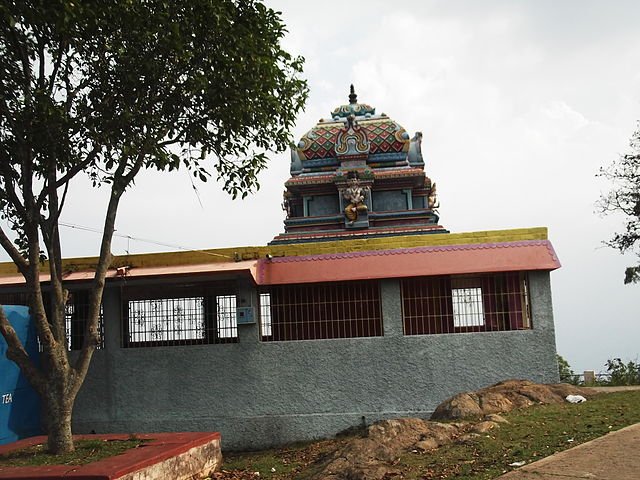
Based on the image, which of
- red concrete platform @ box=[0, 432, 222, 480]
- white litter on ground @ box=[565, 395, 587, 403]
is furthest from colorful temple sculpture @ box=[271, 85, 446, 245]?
red concrete platform @ box=[0, 432, 222, 480]

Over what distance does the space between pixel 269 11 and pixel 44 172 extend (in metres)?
4.06

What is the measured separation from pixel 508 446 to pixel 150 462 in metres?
4.32

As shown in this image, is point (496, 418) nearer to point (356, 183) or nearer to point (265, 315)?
point (265, 315)

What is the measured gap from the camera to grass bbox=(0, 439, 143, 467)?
8227 mm

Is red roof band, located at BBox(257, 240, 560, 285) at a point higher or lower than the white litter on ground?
higher

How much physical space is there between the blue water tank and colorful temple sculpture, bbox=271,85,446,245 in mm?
8075

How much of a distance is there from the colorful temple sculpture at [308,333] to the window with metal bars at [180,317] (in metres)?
0.03

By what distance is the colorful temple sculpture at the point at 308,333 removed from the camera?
1184cm

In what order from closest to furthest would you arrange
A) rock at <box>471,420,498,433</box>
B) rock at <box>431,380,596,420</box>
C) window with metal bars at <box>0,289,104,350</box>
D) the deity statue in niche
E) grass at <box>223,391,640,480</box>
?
1. grass at <box>223,391,640,480</box>
2. rock at <box>471,420,498,433</box>
3. rock at <box>431,380,596,420</box>
4. window with metal bars at <box>0,289,104,350</box>
5. the deity statue in niche

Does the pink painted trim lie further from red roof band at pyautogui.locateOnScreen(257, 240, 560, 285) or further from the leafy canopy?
the leafy canopy

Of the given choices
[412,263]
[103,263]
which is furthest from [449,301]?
[103,263]

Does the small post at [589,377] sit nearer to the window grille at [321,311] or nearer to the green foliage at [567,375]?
the green foliage at [567,375]

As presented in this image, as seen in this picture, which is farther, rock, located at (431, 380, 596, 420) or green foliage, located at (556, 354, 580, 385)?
green foliage, located at (556, 354, 580, 385)

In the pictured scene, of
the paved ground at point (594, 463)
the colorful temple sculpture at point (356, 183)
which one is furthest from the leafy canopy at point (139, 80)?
the colorful temple sculpture at point (356, 183)
